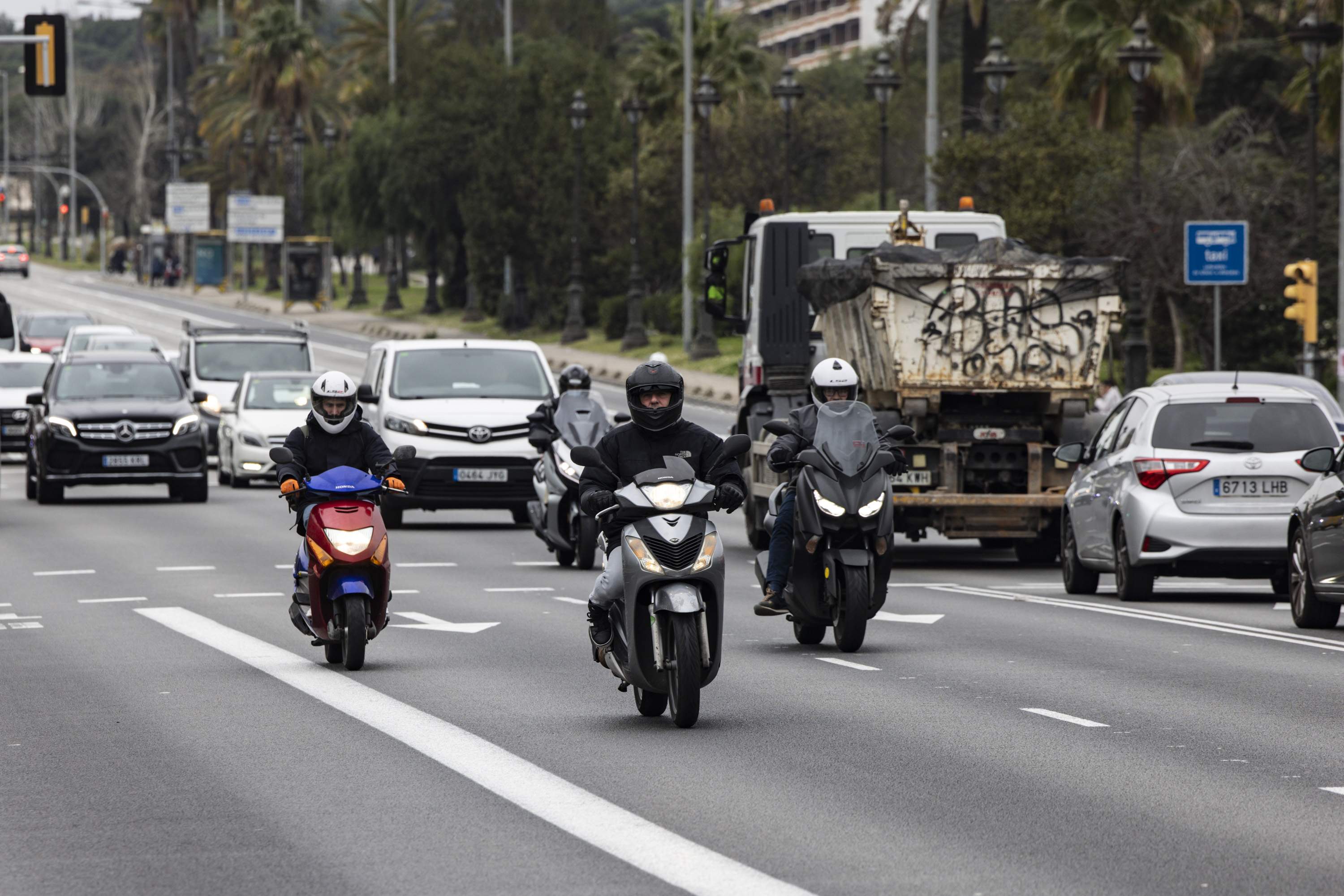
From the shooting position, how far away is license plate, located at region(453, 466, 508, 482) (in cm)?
2573

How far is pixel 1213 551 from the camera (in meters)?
18.0

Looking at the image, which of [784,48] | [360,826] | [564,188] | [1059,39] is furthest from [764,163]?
[784,48]

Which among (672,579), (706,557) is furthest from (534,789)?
(706,557)

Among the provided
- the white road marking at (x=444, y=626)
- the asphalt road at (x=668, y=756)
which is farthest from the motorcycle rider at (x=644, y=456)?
the white road marking at (x=444, y=626)

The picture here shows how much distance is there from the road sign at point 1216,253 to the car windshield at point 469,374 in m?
9.82

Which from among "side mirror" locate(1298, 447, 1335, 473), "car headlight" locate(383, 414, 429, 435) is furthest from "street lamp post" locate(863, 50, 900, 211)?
"side mirror" locate(1298, 447, 1335, 473)

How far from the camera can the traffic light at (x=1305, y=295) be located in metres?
31.4

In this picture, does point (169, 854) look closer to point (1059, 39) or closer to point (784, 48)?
point (1059, 39)

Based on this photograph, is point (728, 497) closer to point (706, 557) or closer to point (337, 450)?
point (706, 557)

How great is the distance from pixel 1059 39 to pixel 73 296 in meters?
62.6

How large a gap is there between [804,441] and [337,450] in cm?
268

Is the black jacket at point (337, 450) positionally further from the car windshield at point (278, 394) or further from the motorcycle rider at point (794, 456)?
the car windshield at point (278, 394)

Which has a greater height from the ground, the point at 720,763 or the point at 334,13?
the point at 334,13

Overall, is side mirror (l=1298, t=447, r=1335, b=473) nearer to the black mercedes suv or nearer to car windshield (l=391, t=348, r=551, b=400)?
car windshield (l=391, t=348, r=551, b=400)
